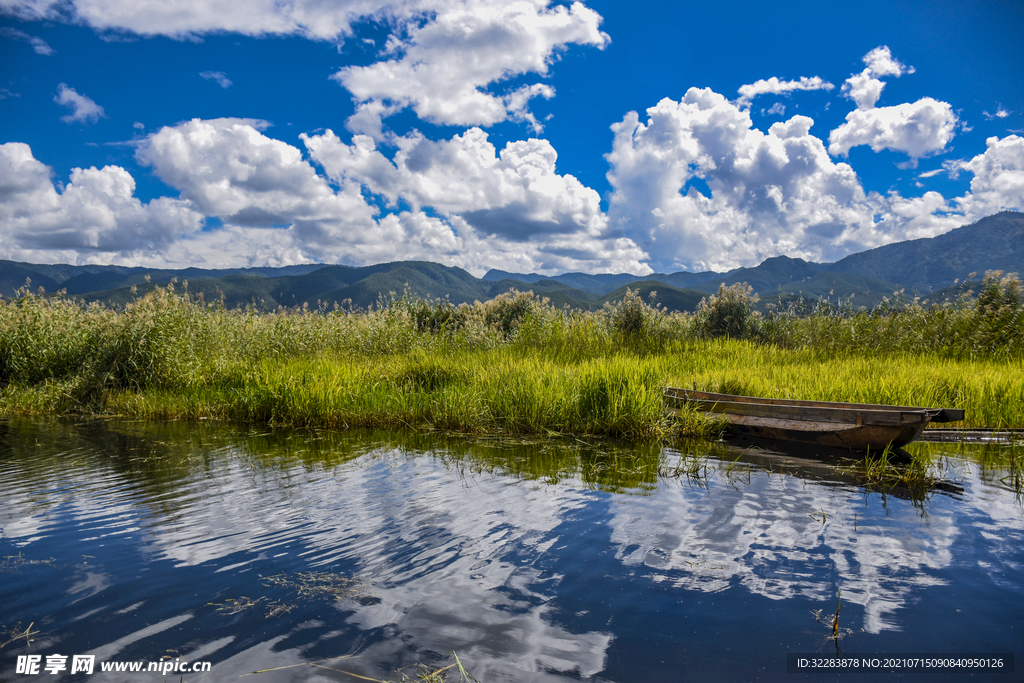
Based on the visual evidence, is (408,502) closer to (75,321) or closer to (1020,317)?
(75,321)

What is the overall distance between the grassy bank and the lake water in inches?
112

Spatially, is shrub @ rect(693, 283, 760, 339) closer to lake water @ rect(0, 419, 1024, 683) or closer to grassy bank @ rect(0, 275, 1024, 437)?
grassy bank @ rect(0, 275, 1024, 437)

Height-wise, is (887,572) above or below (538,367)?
below

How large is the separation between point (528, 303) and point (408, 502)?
1327 cm

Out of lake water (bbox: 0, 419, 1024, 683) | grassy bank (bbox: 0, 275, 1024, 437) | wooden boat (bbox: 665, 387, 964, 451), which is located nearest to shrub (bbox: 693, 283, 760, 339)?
grassy bank (bbox: 0, 275, 1024, 437)

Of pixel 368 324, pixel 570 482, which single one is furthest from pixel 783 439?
pixel 368 324

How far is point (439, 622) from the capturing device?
11.4ft

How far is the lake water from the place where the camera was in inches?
126

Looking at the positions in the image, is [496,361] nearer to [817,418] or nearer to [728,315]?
[817,418]

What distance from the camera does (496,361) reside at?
1233 centimetres

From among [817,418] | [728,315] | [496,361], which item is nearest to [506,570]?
[817,418]

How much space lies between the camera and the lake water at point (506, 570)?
3.19m

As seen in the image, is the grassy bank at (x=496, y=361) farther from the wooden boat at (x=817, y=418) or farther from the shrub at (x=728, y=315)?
the wooden boat at (x=817, y=418)

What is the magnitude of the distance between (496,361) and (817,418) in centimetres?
673
